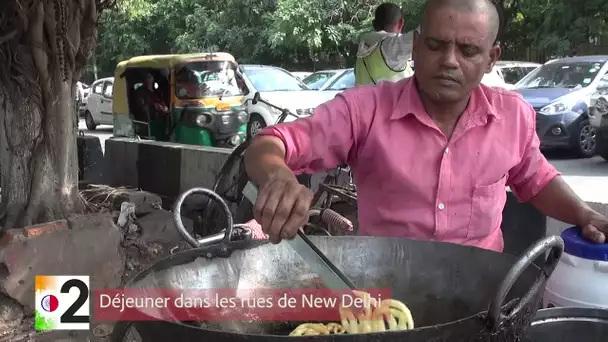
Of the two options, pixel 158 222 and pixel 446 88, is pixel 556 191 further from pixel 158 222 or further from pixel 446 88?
pixel 158 222

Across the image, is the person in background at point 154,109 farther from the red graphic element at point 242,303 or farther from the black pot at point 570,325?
the black pot at point 570,325

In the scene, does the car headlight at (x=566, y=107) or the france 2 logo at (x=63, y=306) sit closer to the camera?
the france 2 logo at (x=63, y=306)

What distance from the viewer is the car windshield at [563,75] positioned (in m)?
10.3

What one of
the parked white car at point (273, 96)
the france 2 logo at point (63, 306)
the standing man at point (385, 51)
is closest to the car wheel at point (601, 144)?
the standing man at point (385, 51)

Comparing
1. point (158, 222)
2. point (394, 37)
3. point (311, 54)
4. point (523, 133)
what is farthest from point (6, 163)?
point (311, 54)

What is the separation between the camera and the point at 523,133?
209 centimetres

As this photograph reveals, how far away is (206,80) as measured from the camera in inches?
400

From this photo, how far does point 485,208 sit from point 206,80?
8.53 meters

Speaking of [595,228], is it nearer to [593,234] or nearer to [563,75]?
[593,234]

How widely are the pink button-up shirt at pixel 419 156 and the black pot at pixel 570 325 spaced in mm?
444

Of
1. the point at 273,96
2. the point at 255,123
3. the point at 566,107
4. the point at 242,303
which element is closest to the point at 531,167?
the point at 242,303

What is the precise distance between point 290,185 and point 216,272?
456 mm

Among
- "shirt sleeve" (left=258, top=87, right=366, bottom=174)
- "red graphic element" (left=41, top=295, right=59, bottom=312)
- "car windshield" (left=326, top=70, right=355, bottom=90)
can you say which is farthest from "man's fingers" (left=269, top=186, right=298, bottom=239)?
"car windshield" (left=326, top=70, right=355, bottom=90)

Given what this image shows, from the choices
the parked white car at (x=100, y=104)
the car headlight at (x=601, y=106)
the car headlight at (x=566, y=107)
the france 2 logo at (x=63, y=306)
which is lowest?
the parked white car at (x=100, y=104)
